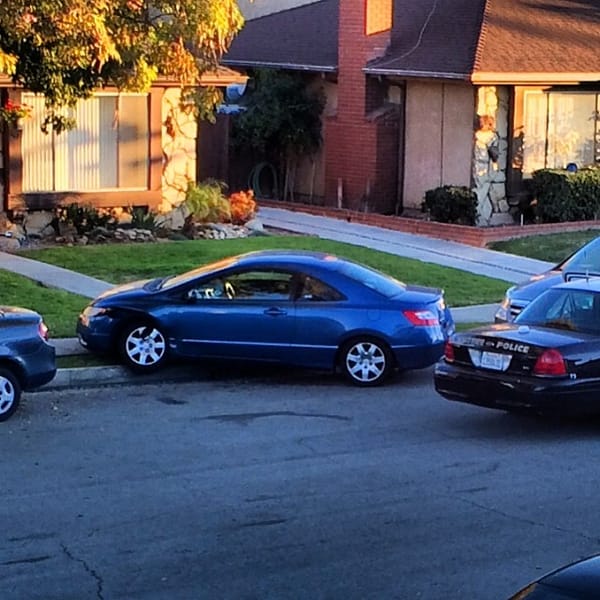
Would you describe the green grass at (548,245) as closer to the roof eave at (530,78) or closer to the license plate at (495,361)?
the roof eave at (530,78)

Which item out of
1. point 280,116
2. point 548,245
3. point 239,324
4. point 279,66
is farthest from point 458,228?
point 239,324

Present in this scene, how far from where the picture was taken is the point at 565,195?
2566 centimetres

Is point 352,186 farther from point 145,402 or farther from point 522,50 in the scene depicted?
point 145,402

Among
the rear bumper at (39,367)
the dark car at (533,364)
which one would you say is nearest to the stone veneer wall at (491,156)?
the dark car at (533,364)

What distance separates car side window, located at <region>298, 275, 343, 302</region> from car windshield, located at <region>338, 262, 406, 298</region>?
29 centimetres

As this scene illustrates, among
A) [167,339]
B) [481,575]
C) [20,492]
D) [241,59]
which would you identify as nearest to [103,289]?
[167,339]

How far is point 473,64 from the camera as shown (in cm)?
2516

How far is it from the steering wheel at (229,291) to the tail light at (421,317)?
1809 millimetres

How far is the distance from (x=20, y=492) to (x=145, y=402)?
11.6 ft

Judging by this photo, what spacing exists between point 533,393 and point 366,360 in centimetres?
303

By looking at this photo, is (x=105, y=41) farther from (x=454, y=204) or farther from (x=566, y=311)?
(x=454, y=204)

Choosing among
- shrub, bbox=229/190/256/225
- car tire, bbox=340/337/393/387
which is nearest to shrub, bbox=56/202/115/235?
shrub, bbox=229/190/256/225

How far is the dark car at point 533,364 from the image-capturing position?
11172 millimetres

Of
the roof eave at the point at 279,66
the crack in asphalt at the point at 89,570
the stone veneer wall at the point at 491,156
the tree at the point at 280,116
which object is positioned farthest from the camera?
the tree at the point at 280,116
